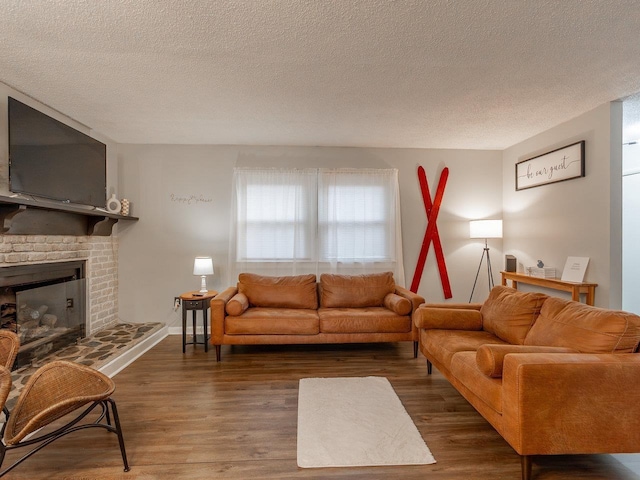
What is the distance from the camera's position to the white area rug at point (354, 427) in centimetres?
181

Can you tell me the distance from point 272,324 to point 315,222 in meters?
1.56

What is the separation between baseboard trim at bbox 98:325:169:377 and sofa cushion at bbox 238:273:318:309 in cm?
116

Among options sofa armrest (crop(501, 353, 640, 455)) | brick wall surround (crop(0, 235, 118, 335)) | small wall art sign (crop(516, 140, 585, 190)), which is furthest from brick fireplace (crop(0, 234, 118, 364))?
small wall art sign (crop(516, 140, 585, 190))

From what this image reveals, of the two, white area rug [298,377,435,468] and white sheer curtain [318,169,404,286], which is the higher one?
white sheer curtain [318,169,404,286]

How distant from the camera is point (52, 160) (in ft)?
9.43

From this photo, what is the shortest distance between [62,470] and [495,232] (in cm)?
454

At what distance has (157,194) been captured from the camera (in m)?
4.23

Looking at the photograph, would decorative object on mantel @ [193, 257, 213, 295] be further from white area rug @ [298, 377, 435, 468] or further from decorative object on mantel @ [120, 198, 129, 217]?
white area rug @ [298, 377, 435, 468]

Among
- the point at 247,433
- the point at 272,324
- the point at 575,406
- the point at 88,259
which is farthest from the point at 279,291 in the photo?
the point at 575,406

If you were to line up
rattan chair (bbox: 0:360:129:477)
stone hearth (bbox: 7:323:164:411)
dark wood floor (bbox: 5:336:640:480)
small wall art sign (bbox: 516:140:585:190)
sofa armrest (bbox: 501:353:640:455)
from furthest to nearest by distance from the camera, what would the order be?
small wall art sign (bbox: 516:140:585:190) < stone hearth (bbox: 7:323:164:411) < dark wood floor (bbox: 5:336:640:480) < sofa armrest (bbox: 501:353:640:455) < rattan chair (bbox: 0:360:129:477)

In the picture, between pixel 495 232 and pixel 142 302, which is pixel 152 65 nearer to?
pixel 142 302

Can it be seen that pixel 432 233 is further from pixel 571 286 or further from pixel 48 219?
pixel 48 219

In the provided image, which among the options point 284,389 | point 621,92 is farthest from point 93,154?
point 621,92

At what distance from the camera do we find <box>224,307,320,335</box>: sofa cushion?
10.7ft
